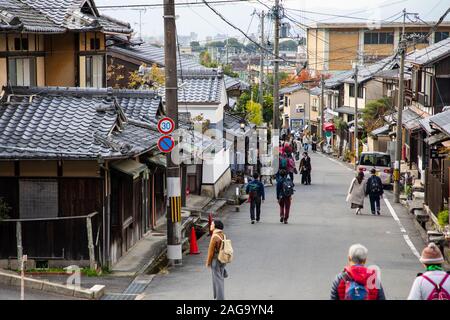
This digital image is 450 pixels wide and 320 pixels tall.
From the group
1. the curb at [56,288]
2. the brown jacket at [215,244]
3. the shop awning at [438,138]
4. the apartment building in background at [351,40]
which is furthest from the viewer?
the apartment building in background at [351,40]

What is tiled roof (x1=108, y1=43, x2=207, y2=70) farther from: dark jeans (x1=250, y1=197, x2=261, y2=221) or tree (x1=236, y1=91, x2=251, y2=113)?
dark jeans (x1=250, y1=197, x2=261, y2=221)

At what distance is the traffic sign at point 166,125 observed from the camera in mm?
18828

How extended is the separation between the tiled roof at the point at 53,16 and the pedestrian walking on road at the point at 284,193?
678cm

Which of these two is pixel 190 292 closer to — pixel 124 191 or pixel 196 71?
pixel 124 191

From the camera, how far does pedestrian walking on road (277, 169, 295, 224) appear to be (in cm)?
2625

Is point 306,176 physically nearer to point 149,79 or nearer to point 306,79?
point 149,79

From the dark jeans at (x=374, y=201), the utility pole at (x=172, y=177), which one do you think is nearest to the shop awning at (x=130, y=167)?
the utility pole at (x=172, y=177)

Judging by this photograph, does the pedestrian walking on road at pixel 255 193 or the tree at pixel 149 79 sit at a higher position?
the tree at pixel 149 79

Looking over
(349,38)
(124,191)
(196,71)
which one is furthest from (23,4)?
(349,38)

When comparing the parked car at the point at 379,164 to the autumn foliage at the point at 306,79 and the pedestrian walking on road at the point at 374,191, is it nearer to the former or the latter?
the pedestrian walking on road at the point at 374,191

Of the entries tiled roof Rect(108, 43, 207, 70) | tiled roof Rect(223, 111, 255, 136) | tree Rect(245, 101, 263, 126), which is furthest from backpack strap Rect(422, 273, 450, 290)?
tree Rect(245, 101, 263, 126)

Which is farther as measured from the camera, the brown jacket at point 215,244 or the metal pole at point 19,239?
the metal pole at point 19,239

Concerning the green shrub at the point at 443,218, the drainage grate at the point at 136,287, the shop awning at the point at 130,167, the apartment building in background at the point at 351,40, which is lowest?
the drainage grate at the point at 136,287

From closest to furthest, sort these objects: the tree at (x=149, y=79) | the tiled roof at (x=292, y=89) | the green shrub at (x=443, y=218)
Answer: the green shrub at (x=443, y=218)
the tree at (x=149, y=79)
the tiled roof at (x=292, y=89)
